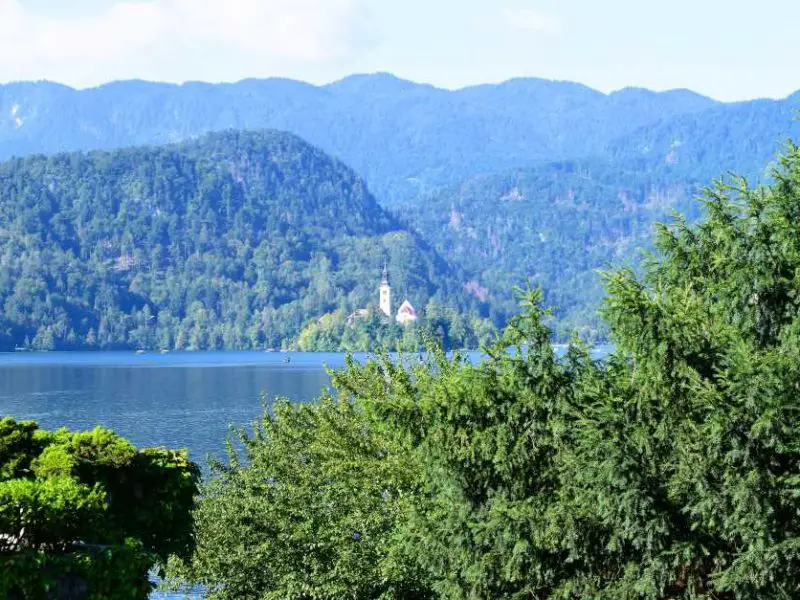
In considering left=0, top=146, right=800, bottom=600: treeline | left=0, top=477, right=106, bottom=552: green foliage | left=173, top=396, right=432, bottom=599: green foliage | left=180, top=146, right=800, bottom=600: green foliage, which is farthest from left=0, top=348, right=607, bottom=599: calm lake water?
left=0, top=477, right=106, bottom=552: green foliage

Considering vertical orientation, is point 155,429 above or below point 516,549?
below

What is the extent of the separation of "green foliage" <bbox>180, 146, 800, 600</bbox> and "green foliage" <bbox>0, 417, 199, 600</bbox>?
15.1 feet

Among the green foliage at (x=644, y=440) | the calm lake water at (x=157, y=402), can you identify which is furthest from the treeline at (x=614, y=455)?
the calm lake water at (x=157, y=402)

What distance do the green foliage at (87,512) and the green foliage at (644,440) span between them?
15.1 feet

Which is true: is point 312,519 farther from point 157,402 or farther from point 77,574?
point 157,402

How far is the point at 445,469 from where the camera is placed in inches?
950

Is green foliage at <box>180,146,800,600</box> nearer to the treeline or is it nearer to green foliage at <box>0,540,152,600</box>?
the treeline

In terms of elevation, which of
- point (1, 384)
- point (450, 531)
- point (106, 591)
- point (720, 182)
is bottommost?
point (1, 384)

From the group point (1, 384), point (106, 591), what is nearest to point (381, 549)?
point (106, 591)

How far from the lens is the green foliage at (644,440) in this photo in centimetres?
2067

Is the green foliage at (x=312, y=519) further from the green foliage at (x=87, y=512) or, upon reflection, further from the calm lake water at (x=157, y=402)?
the calm lake water at (x=157, y=402)

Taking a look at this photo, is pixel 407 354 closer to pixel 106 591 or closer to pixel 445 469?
pixel 445 469

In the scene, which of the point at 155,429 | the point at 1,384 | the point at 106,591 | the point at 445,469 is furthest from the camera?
the point at 1,384

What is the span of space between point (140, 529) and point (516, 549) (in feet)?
22.6
